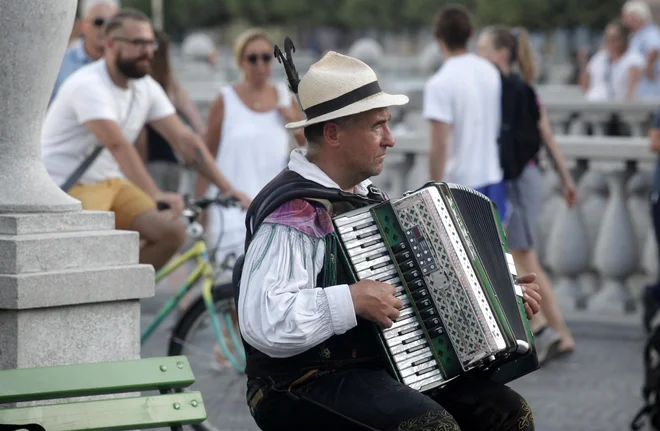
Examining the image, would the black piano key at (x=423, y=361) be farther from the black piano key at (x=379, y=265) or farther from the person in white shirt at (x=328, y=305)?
the black piano key at (x=379, y=265)

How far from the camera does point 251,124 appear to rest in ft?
27.8

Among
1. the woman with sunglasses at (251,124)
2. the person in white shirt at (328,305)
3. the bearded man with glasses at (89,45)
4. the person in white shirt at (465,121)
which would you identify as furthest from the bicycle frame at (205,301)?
the person in white shirt at (328,305)

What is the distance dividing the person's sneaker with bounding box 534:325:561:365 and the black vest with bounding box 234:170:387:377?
4.35 m

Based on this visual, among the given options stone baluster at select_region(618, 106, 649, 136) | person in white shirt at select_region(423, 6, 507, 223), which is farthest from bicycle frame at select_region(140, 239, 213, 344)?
stone baluster at select_region(618, 106, 649, 136)

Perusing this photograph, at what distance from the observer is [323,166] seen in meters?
4.35

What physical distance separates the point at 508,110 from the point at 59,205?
384cm

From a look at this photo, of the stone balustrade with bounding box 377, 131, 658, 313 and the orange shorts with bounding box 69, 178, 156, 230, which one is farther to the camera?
the stone balustrade with bounding box 377, 131, 658, 313

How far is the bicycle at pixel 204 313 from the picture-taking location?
6875 millimetres

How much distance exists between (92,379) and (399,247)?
0.94 meters

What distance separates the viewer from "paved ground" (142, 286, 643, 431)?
700 cm

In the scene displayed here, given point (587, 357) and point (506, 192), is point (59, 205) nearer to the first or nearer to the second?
point (506, 192)

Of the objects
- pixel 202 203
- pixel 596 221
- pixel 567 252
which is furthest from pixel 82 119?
pixel 596 221

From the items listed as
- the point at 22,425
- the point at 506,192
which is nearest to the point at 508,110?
the point at 506,192

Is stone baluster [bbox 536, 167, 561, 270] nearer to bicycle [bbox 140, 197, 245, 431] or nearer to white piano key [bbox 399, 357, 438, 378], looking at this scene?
bicycle [bbox 140, 197, 245, 431]
